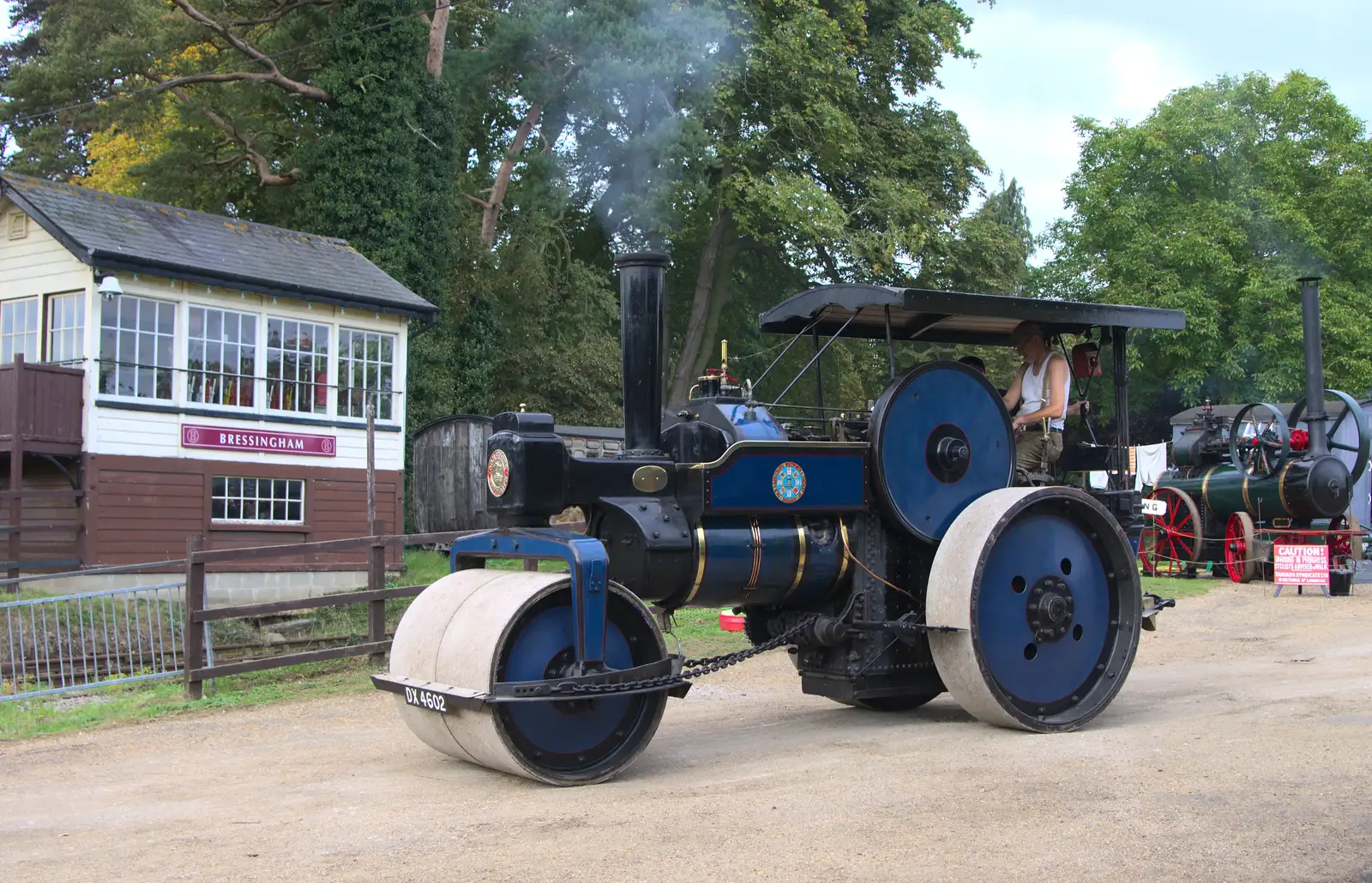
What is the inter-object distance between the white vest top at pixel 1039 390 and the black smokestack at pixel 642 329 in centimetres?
252

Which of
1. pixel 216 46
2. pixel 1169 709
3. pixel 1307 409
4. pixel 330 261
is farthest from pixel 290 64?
pixel 1169 709

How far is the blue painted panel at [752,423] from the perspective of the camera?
6.78 meters

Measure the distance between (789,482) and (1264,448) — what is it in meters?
12.4

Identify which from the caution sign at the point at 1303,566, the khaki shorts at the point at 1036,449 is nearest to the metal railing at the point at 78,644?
the khaki shorts at the point at 1036,449

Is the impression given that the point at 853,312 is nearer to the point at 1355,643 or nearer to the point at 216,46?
the point at 1355,643

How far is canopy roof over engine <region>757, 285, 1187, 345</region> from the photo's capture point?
696 centimetres

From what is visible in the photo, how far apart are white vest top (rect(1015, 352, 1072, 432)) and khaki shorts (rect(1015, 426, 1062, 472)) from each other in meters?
0.08

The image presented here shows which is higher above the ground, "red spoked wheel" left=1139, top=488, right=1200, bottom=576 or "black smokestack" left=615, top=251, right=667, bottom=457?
"black smokestack" left=615, top=251, right=667, bottom=457

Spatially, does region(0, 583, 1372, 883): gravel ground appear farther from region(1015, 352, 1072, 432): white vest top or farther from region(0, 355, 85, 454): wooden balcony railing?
region(0, 355, 85, 454): wooden balcony railing

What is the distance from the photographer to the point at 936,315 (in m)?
7.52

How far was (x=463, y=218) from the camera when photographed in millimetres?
28547

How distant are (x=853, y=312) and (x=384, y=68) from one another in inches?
800

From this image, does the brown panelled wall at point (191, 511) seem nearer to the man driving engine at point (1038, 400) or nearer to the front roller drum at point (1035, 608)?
the man driving engine at point (1038, 400)

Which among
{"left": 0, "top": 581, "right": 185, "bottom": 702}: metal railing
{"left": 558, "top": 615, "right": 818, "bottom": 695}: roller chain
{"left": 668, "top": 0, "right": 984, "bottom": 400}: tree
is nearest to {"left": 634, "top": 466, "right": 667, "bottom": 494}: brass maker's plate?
{"left": 558, "top": 615, "right": 818, "bottom": 695}: roller chain
